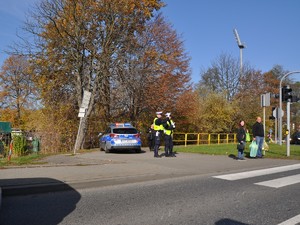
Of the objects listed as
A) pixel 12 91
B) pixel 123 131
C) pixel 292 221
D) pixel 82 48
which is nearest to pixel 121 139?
pixel 123 131

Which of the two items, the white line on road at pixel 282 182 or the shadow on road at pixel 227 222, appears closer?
the shadow on road at pixel 227 222

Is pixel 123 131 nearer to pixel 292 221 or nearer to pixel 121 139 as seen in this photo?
pixel 121 139

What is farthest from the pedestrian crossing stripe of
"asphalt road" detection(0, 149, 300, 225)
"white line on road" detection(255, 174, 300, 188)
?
"white line on road" detection(255, 174, 300, 188)

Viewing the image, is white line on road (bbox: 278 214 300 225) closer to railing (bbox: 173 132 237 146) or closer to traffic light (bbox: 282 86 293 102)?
traffic light (bbox: 282 86 293 102)

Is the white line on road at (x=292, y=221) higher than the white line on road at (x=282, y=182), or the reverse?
the white line on road at (x=282, y=182)

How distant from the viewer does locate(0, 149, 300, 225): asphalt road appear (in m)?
5.10

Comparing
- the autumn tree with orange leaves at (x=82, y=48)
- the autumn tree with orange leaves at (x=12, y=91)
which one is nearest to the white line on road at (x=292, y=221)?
the autumn tree with orange leaves at (x=82, y=48)

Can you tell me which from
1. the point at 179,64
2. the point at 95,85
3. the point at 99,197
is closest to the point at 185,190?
the point at 99,197

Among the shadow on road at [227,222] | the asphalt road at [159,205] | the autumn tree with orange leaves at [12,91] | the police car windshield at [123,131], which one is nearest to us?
the shadow on road at [227,222]

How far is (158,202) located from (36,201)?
7.67ft

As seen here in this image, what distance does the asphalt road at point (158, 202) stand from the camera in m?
5.10

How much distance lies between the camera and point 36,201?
20.4 ft

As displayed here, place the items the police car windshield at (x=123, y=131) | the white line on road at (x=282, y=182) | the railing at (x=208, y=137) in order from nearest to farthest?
the white line on road at (x=282, y=182), the police car windshield at (x=123, y=131), the railing at (x=208, y=137)

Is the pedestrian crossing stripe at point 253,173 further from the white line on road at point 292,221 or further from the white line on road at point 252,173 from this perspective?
the white line on road at point 292,221
